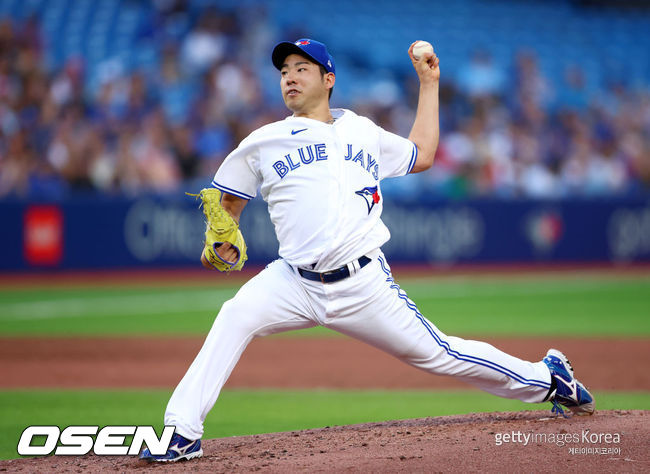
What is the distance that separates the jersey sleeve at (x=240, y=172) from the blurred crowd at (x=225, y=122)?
9970 mm

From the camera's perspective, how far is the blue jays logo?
4203mm

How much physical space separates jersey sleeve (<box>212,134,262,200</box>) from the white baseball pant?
42cm

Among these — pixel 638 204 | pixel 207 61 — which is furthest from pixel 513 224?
pixel 207 61

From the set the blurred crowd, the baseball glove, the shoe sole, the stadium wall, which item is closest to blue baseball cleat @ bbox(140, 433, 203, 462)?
the shoe sole

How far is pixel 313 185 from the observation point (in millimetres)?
4109

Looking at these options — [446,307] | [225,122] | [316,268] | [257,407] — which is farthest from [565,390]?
[225,122]

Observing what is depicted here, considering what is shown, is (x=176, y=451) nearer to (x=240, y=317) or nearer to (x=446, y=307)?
(x=240, y=317)

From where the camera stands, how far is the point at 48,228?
1411 centimetres

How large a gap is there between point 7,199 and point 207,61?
4.22 m

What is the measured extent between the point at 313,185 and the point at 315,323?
69cm

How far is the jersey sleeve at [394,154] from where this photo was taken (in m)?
4.41

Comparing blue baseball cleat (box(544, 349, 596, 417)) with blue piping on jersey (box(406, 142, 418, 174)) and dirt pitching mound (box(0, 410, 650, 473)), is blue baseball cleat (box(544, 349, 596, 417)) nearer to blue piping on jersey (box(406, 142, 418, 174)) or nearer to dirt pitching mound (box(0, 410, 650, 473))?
dirt pitching mound (box(0, 410, 650, 473))

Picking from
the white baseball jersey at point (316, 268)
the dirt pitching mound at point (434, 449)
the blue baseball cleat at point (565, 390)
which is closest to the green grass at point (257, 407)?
the dirt pitching mound at point (434, 449)

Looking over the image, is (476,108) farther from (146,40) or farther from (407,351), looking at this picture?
(407,351)
